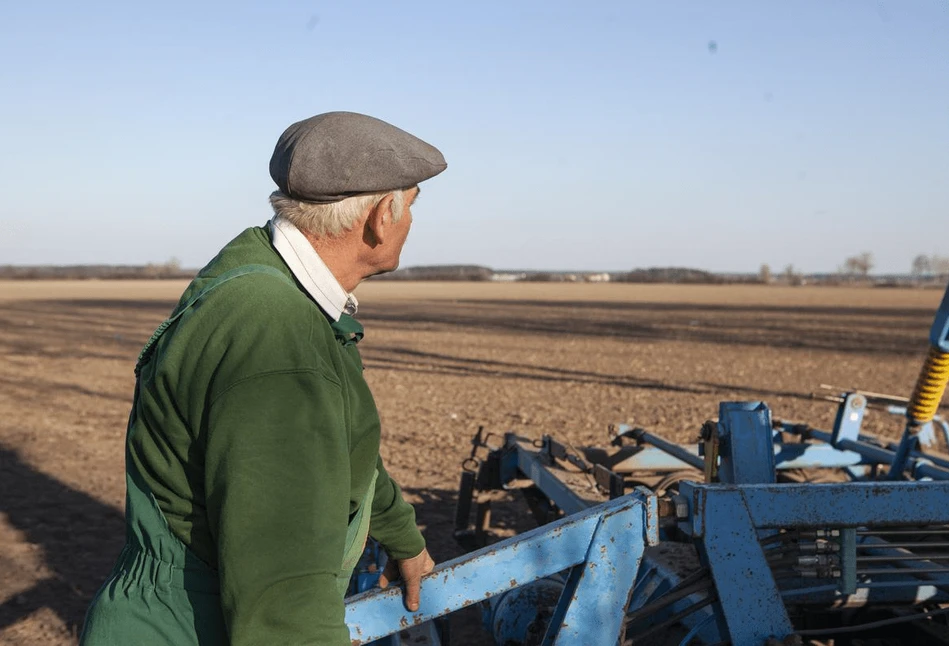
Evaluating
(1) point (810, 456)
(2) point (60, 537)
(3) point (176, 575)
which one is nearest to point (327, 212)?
(3) point (176, 575)

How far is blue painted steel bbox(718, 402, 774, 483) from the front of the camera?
3.31 meters

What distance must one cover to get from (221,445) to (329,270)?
44cm

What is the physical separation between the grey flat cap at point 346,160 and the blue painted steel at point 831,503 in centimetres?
127

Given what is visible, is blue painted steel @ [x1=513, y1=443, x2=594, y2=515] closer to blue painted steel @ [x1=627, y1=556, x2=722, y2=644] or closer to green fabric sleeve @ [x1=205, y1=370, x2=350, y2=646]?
blue painted steel @ [x1=627, y1=556, x2=722, y2=644]

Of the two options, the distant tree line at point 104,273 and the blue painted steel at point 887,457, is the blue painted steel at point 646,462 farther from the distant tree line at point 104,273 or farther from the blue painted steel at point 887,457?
the distant tree line at point 104,273

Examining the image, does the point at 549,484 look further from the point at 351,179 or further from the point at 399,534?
the point at 351,179

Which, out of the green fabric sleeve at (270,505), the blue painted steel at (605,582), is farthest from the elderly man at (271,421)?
the blue painted steel at (605,582)

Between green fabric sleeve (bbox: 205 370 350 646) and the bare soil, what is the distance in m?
3.92

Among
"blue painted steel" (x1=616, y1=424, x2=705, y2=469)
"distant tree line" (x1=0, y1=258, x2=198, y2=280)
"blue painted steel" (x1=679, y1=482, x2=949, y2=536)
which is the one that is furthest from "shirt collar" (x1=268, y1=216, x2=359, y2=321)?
"distant tree line" (x1=0, y1=258, x2=198, y2=280)

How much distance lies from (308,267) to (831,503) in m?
1.62

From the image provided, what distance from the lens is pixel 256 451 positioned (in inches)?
54.0

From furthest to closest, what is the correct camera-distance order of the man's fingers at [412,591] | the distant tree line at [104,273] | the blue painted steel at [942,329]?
the distant tree line at [104,273], the blue painted steel at [942,329], the man's fingers at [412,591]

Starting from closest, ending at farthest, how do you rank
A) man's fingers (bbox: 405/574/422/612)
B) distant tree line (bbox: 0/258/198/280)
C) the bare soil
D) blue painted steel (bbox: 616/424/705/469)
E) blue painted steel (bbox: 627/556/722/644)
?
man's fingers (bbox: 405/574/422/612)
blue painted steel (bbox: 627/556/722/644)
blue painted steel (bbox: 616/424/705/469)
the bare soil
distant tree line (bbox: 0/258/198/280)

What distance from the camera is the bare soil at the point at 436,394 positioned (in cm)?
618
